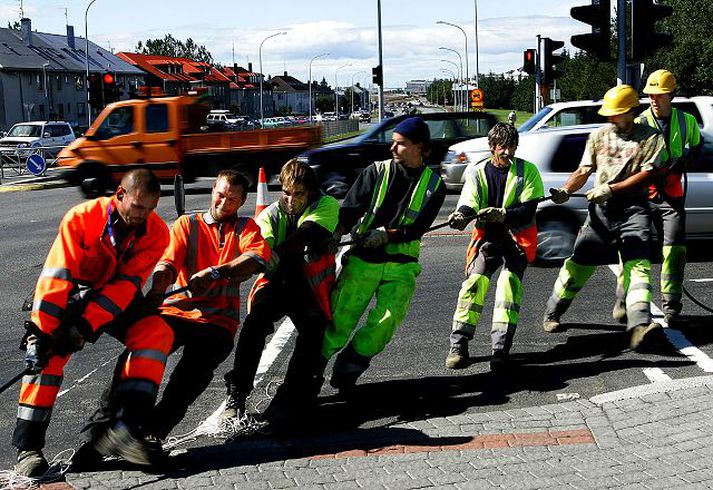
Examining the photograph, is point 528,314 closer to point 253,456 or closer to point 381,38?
point 253,456

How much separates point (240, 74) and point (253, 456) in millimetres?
168063

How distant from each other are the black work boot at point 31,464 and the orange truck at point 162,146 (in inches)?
700

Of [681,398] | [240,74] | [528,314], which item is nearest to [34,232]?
[528,314]

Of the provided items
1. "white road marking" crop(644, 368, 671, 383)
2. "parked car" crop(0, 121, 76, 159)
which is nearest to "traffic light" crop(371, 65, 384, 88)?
"parked car" crop(0, 121, 76, 159)

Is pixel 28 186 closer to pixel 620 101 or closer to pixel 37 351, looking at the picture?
pixel 620 101

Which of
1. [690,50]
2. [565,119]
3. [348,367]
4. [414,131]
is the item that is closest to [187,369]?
[348,367]

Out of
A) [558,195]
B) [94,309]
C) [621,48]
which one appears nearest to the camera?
[94,309]

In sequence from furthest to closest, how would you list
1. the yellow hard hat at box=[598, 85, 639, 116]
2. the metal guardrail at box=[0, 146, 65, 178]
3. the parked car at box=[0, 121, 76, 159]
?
the parked car at box=[0, 121, 76, 159] → the metal guardrail at box=[0, 146, 65, 178] → the yellow hard hat at box=[598, 85, 639, 116]

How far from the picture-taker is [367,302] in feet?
21.7

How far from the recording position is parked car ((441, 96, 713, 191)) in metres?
13.2

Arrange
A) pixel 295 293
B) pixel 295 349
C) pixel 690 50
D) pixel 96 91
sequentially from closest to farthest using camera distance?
1. pixel 295 349
2. pixel 295 293
3. pixel 96 91
4. pixel 690 50

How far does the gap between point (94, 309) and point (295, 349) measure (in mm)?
1393

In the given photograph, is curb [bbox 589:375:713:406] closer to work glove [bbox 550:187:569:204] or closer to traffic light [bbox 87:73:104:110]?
work glove [bbox 550:187:569:204]

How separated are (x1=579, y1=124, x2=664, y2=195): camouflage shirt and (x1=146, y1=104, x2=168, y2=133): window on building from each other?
16.3 m
